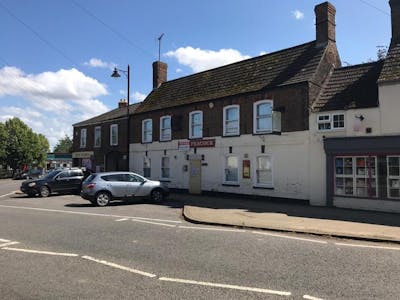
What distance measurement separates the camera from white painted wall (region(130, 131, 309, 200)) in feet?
62.5

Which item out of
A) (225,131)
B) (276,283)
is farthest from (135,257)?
(225,131)

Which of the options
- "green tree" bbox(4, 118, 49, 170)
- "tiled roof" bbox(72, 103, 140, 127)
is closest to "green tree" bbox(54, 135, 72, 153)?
"green tree" bbox(4, 118, 49, 170)

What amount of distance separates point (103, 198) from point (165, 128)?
30.7ft

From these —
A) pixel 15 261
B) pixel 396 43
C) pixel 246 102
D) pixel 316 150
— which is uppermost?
pixel 396 43

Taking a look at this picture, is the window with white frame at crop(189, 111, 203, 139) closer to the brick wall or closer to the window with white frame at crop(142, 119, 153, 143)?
the brick wall

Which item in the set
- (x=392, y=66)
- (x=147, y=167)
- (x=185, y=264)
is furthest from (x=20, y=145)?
(x=185, y=264)

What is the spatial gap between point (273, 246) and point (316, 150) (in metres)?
9.92

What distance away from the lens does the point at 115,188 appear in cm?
1909

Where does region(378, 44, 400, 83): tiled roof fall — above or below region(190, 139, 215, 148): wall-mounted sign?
above

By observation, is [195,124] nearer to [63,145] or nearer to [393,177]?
[393,177]

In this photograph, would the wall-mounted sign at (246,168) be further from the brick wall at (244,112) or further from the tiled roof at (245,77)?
the tiled roof at (245,77)

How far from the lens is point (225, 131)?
75.2ft

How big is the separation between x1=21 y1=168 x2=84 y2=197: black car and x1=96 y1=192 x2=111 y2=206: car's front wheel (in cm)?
775

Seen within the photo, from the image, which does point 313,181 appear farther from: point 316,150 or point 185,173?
point 185,173
